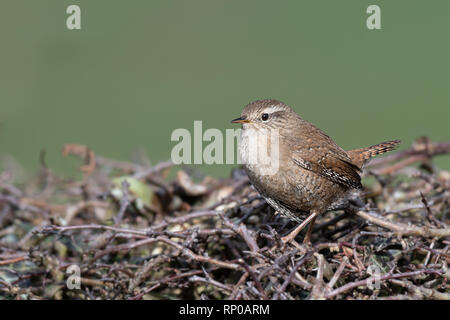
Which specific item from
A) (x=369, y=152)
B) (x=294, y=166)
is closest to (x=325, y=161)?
(x=294, y=166)

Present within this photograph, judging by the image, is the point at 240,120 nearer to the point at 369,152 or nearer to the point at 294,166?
the point at 294,166

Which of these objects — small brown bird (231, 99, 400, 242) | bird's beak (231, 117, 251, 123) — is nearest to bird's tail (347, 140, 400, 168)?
small brown bird (231, 99, 400, 242)

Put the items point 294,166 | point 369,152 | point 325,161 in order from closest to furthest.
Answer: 1. point 294,166
2. point 325,161
3. point 369,152

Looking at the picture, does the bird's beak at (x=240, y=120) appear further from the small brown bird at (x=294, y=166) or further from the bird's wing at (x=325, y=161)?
the bird's wing at (x=325, y=161)

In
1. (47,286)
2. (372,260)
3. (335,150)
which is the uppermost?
(335,150)

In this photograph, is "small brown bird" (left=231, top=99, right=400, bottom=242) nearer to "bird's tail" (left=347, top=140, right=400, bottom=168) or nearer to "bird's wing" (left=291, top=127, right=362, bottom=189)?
"bird's wing" (left=291, top=127, right=362, bottom=189)
